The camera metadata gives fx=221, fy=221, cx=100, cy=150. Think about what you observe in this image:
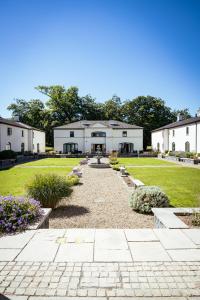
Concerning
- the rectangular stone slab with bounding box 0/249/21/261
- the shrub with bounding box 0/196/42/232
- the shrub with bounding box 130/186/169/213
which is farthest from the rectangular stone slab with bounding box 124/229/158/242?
the shrub with bounding box 130/186/169/213

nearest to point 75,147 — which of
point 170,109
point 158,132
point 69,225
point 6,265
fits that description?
point 158,132

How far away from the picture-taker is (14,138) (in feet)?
124

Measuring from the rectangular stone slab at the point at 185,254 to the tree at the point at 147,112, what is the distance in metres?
61.2

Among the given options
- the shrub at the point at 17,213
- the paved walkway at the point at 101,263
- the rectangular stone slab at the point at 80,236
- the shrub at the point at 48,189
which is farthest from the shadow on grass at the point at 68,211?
the paved walkway at the point at 101,263

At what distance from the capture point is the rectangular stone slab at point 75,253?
4.16m

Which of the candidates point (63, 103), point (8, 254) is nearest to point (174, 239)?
point (8, 254)

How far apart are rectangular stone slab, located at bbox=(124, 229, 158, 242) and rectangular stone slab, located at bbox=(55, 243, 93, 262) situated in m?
0.99

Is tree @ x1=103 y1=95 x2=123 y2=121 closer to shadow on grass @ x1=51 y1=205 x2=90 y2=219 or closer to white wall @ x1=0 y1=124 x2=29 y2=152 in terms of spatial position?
white wall @ x1=0 y1=124 x2=29 y2=152

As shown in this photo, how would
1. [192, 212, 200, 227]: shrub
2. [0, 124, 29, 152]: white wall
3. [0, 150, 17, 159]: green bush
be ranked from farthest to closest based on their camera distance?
[0, 124, 29, 152]: white wall < [0, 150, 17, 159]: green bush < [192, 212, 200, 227]: shrub

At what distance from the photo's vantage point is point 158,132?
2010 inches

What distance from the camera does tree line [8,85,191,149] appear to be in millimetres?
61925

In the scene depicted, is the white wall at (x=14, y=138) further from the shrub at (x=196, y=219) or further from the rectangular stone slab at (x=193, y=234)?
the rectangular stone slab at (x=193, y=234)

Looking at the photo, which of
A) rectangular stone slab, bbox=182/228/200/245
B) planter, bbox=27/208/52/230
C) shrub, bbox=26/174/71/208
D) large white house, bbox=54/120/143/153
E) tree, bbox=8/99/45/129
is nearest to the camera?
rectangular stone slab, bbox=182/228/200/245

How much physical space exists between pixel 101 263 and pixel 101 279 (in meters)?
0.46
